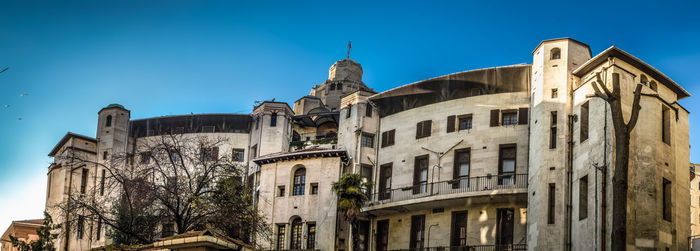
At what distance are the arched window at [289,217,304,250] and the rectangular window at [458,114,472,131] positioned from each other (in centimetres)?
1152

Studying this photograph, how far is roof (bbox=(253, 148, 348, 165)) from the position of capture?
52.9 meters

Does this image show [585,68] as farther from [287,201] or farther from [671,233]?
[287,201]

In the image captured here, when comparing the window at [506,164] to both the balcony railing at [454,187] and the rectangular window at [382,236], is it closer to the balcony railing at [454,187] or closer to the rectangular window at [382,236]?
the balcony railing at [454,187]

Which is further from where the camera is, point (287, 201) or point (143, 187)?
point (287, 201)

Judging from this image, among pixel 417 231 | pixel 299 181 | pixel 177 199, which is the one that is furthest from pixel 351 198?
pixel 177 199

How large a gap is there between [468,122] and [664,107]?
11.5 metres

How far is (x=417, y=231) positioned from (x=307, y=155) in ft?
30.0

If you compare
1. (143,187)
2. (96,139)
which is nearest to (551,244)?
(143,187)

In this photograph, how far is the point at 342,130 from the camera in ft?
181

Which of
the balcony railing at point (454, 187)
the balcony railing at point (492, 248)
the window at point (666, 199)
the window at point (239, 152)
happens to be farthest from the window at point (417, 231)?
the window at point (239, 152)

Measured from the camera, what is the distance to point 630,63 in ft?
132

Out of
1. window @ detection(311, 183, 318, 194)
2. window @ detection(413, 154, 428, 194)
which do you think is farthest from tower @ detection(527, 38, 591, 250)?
window @ detection(311, 183, 318, 194)

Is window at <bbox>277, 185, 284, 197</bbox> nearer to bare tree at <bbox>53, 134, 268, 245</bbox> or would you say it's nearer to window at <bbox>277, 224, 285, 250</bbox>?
window at <bbox>277, 224, 285, 250</bbox>

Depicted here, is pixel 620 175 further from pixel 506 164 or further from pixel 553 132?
pixel 506 164
